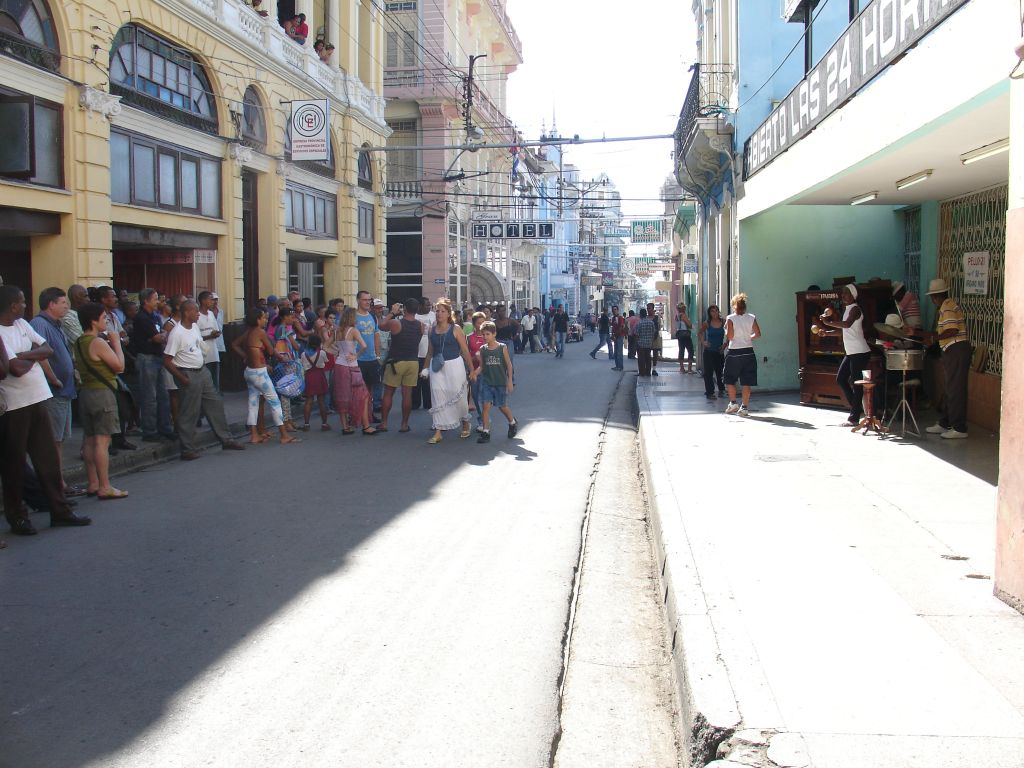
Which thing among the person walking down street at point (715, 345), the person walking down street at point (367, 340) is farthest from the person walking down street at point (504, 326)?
the person walking down street at point (367, 340)

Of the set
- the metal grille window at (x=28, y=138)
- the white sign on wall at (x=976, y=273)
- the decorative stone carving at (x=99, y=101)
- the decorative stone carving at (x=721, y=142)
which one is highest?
the decorative stone carving at (x=721, y=142)

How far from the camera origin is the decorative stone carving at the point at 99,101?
43.9 ft

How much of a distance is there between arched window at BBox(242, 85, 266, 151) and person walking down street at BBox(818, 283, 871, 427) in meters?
12.4

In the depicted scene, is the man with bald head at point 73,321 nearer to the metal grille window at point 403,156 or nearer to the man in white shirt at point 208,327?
the man in white shirt at point 208,327

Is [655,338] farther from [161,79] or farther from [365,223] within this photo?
[161,79]

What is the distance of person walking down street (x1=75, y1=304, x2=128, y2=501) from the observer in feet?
26.9

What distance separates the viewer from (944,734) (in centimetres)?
354

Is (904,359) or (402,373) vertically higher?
(904,359)

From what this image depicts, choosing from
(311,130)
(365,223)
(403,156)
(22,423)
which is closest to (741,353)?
(22,423)

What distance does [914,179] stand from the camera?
10.8 meters

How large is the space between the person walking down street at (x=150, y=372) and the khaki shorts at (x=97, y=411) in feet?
8.61

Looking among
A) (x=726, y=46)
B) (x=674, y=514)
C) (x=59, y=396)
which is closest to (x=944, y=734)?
(x=674, y=514)

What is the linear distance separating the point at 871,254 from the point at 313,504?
458 inches

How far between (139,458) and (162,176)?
7.31 m
